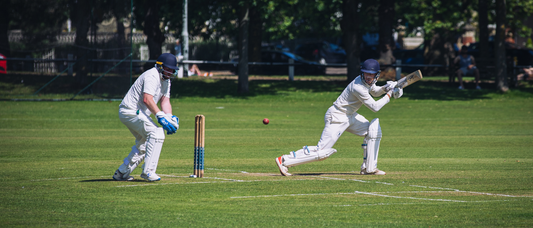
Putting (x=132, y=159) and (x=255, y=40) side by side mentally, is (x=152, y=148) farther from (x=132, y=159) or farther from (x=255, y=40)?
(x=255, y=40)

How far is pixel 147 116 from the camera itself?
8.53 metres

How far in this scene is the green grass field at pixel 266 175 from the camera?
21.3ft

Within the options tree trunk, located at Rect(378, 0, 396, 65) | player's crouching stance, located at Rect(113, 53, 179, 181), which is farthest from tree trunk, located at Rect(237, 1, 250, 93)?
player's crouching stance, located at Rect(113, 53, 179, 181)

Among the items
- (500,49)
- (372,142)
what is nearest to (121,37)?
(500,49)

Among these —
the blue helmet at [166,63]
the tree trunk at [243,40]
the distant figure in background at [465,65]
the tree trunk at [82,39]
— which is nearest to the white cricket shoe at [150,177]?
the blue helmet at [166,63]

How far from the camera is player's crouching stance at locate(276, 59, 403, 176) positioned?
9.07 meters

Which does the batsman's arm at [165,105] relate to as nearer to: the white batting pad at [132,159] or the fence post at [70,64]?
the white batting pad at [132,159]

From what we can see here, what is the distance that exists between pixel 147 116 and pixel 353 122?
3093 mm

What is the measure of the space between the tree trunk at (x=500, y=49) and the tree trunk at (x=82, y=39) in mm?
17037

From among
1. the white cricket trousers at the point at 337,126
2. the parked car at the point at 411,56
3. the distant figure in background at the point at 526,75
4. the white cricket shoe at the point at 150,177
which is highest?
the parked car at the point at 411,56

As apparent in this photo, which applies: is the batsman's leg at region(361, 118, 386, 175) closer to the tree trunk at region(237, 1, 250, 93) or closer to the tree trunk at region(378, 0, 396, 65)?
the tree trunk at region(237, 1, 250, 93)

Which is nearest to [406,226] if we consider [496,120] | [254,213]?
[254,213]

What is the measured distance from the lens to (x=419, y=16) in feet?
113

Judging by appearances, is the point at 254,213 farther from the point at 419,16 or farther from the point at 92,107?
the point at 419,16
